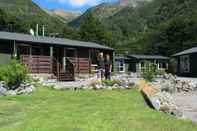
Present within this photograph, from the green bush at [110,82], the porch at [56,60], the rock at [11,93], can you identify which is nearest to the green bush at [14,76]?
the rock at [11,93]

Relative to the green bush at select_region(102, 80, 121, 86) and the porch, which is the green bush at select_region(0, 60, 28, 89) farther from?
the porch

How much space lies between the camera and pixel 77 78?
36.2 metres

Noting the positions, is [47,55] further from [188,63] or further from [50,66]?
[188,63]

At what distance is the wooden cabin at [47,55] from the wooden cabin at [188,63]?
1404cm

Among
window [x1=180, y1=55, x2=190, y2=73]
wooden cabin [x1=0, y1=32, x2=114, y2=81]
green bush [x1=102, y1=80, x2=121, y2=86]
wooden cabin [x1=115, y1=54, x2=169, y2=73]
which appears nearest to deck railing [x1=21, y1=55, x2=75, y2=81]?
wooden cabin [x1=0, y1=32, x2=114, y2=81]

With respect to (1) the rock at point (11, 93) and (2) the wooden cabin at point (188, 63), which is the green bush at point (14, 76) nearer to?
(1) the rock at point (11, 93)

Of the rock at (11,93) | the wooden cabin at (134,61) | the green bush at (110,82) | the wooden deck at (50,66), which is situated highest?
the wooden cabin at (134,61)

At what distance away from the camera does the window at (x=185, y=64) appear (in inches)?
2034

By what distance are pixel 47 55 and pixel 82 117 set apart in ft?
82.6

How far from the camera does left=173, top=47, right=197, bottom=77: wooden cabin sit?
162 ft

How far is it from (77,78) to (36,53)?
388 cm

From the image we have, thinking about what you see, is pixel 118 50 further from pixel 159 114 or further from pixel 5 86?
pixel 159 114

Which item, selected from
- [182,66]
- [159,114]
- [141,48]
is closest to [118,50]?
[141,48]

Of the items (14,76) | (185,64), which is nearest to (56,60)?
(14,76)
